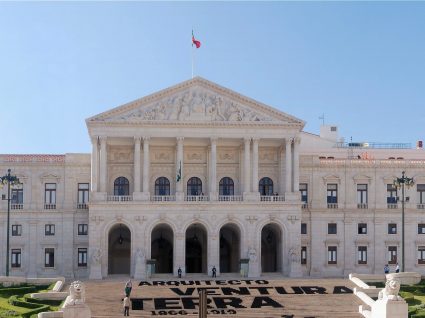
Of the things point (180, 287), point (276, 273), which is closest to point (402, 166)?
point (276, 273)

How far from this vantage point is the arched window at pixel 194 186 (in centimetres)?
8025

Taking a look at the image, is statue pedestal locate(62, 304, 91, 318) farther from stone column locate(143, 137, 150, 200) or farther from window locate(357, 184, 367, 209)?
window locate(357, 184, 367, 209)

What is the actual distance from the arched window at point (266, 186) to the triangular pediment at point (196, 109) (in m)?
8.10

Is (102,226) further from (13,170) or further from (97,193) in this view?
(13,170)

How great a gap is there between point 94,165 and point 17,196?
39.3 ft

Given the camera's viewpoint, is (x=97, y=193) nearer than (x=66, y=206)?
Yes

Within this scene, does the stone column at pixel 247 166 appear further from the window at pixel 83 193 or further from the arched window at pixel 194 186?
the window at pixel 83 193

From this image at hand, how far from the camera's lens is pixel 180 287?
62.3 m

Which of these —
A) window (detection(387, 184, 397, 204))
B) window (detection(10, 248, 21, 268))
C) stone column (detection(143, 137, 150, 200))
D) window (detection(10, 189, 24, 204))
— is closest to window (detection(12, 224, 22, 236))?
window (detection(10, 248, 21, 268))

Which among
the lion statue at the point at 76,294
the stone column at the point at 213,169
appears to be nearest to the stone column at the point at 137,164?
the stone column at the point at 213,169

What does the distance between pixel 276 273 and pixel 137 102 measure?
2352cm

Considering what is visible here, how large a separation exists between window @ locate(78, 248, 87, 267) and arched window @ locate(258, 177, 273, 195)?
21.0 meters

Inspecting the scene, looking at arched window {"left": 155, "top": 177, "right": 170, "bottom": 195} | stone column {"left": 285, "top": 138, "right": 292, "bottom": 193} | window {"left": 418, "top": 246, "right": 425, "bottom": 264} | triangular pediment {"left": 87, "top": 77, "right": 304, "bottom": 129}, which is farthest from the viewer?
window {"left": 418, "top": 246, "right": 425, "bottom": 264}

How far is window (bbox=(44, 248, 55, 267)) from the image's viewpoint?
79.4m
